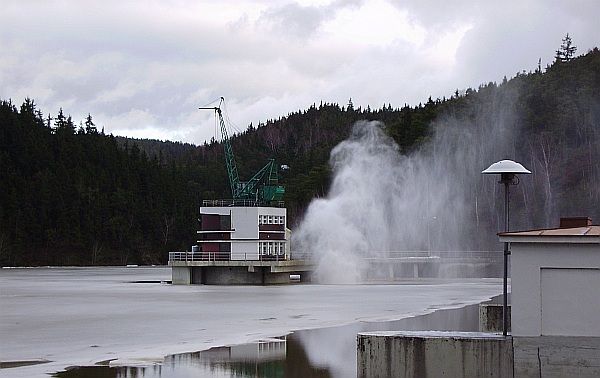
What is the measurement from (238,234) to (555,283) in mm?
64070

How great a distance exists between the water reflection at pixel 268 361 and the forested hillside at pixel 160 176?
93022mm

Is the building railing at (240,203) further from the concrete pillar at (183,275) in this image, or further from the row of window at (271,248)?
the concrete pillar at (183,275)

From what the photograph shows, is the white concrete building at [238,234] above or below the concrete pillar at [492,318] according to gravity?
above

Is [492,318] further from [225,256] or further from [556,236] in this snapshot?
[225,256]

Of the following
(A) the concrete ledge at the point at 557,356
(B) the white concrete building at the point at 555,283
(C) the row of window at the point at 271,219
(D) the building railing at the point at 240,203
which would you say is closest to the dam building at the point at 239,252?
(C) the row of window at the point at 271,219

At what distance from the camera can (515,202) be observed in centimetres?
12438

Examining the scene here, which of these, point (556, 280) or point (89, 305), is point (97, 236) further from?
point (556, 280)

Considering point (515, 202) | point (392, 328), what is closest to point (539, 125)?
point (515, 202)

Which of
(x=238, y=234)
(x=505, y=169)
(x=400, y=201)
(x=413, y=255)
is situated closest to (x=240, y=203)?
(x=238, y=234)

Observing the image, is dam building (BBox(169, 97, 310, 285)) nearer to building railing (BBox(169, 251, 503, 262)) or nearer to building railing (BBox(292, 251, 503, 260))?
building railing (BBox(169, 251, 503, 262))

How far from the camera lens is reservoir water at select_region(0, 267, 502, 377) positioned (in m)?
25.2

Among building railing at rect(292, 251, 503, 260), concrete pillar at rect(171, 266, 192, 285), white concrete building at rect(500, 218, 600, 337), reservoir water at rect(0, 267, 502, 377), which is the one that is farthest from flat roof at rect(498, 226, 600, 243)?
building railing at rect(292, 251, 503, 260)

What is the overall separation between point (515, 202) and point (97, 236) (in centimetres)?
7611

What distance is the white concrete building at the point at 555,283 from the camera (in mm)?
Answer: 19188
